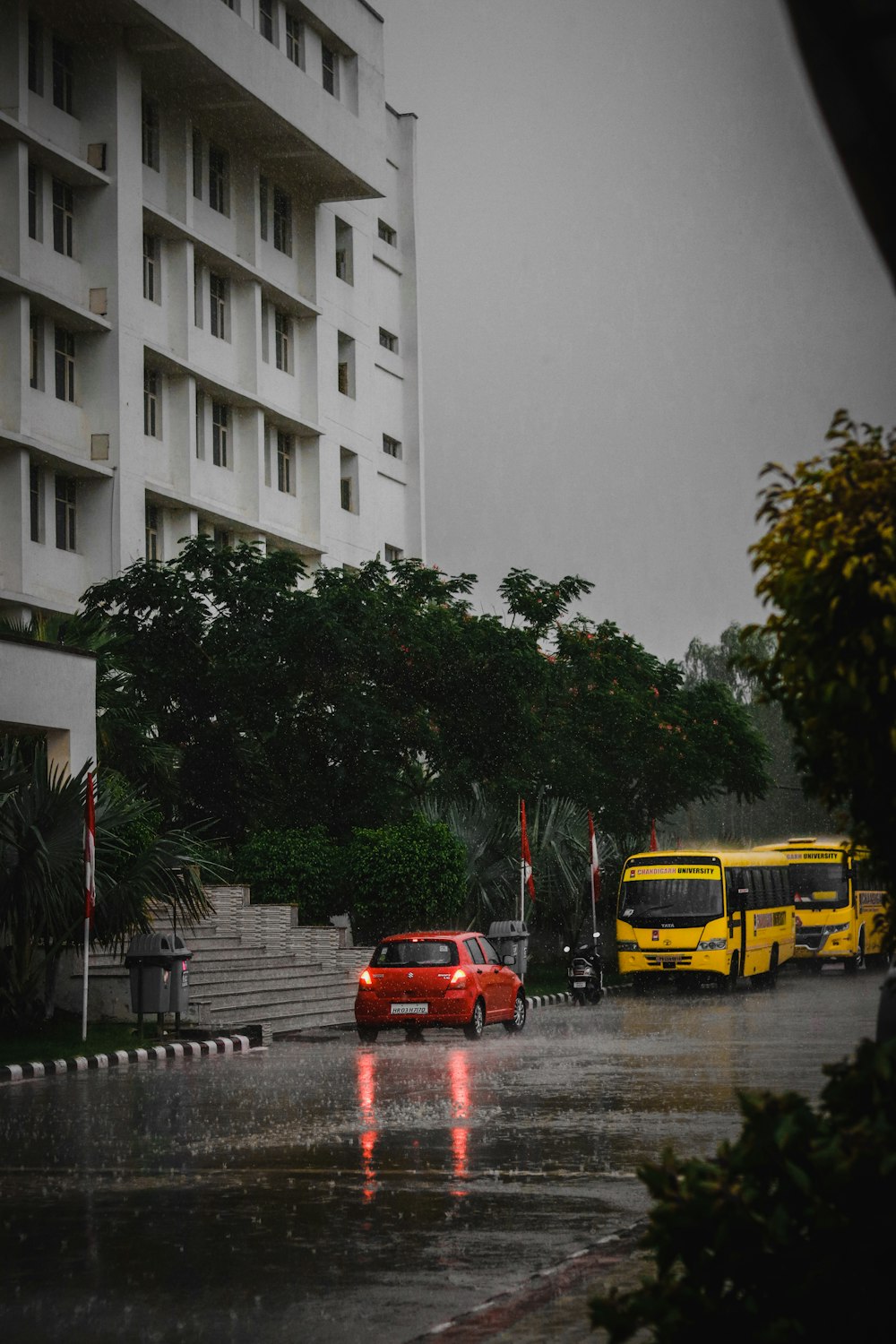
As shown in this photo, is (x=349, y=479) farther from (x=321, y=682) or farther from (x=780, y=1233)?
(x=780, y=1233)

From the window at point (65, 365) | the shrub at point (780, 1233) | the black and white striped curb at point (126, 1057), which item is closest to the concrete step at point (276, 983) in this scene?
the black and white striped curb at point (126, 1057)

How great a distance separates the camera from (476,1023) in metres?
26.1

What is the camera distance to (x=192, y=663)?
129ft

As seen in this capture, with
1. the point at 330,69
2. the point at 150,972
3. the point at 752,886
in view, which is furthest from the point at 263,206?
the point at 150,972

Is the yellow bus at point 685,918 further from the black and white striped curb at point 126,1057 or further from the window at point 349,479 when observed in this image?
the window at point 349,479

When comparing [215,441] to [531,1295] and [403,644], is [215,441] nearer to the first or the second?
[403,644]

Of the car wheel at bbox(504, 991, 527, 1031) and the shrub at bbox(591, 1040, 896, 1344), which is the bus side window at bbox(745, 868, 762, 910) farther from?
the shrub at bbox(591, 1040, 896, 1344)

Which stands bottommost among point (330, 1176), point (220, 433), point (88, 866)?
point (330, 1176)

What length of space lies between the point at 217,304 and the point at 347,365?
8366mm

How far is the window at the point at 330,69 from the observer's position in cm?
5612

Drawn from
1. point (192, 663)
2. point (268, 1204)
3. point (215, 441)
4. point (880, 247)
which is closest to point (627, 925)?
point (192, 663)

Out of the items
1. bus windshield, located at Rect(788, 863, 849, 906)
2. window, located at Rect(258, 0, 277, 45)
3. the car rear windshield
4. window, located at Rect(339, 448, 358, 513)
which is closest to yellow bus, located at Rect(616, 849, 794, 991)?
bus windshield, located at Rect(788, 863, 849, 906)

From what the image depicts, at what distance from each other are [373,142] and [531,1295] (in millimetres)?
52212

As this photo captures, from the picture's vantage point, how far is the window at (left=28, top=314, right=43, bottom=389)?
42531 mm
